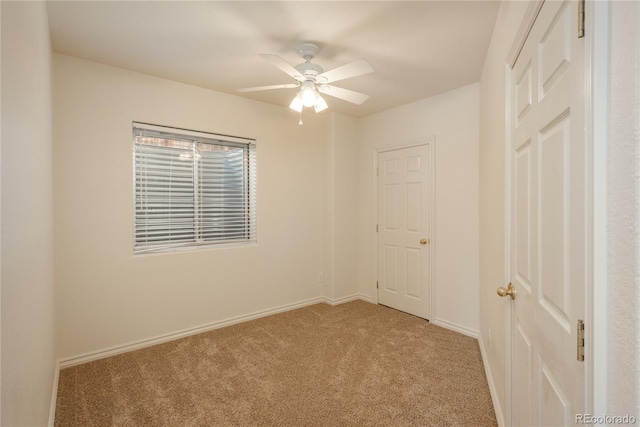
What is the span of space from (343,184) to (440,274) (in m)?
1.66

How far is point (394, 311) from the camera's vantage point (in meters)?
3.88

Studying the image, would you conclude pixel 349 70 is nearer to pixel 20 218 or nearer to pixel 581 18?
pixel 581 18

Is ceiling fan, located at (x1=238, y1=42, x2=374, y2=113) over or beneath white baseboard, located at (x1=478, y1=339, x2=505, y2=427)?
over

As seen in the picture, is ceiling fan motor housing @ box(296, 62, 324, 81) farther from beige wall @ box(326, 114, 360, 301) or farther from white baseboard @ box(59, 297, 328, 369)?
white baseboard @ box(59, 297, 328, 369)

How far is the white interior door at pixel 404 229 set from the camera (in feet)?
11.9

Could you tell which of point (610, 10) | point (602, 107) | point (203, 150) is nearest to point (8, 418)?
point (602, 107)

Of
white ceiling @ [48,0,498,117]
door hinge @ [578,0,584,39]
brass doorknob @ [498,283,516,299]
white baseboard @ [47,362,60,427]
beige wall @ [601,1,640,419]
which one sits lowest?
white baseboard @ [47,362,60,427]

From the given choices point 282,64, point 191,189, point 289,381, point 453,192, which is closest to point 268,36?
point 282,64

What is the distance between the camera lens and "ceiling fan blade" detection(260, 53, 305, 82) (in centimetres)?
195

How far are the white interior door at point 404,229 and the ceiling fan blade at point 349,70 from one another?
1749 millimetres

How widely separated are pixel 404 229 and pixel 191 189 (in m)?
2.49

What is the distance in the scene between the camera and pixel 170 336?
3062 mm

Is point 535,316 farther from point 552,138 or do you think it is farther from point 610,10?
point 610,10

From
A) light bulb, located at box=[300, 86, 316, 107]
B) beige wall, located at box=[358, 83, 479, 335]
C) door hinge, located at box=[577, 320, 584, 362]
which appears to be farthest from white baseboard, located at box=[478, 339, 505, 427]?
light bulb, located at box=[300, 86, 316, 107]
